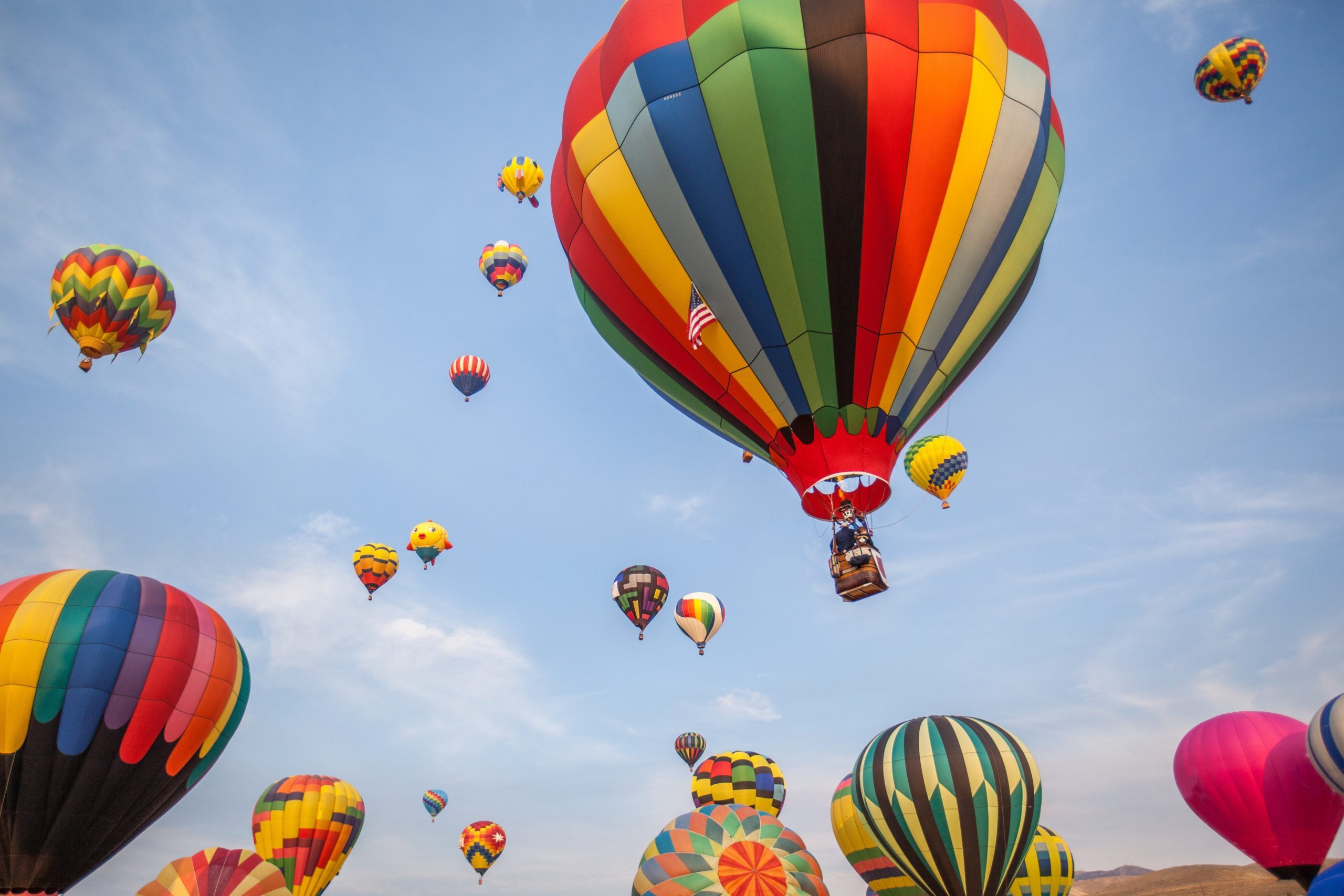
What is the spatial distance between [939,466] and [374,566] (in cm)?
1801

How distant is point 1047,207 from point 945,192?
1.97m

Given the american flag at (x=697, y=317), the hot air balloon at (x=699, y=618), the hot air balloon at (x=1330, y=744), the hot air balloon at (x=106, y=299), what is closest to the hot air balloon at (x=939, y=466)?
the hot air balloon at (x=699, y=618)

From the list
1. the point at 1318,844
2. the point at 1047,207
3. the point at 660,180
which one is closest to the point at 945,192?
the point at 1047,207

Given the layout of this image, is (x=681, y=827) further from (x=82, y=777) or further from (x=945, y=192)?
(x=945, y=192)

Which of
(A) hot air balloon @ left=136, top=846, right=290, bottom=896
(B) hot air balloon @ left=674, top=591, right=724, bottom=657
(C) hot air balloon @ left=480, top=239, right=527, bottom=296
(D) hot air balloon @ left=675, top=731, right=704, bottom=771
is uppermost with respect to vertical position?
(C) hot air balloon @ left=480, top=239, right=527, bottom=296

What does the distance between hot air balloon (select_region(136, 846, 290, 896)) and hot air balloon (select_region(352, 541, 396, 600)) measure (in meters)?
16.8

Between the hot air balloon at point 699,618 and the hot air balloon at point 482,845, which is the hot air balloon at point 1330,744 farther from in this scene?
the hot air balloon at point 482,845

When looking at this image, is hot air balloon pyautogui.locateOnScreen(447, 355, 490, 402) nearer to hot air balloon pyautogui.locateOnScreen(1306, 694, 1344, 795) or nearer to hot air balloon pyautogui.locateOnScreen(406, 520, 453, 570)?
hot air balloon pyautogui.locateOnScreen(406, 520, 453, 570)

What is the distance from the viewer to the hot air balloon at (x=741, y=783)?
2023 cm

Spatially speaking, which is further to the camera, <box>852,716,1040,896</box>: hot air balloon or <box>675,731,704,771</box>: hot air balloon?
<box>675,731,704,771</box>: hot air balloon

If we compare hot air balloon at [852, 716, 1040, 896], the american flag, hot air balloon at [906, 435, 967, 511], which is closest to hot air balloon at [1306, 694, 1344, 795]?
hot air balloon at [852, 716, 1040, 896]

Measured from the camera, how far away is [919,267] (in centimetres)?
895

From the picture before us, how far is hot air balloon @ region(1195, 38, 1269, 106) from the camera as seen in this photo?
23578 mm

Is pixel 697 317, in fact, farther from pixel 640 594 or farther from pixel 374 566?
pixel 374 566
